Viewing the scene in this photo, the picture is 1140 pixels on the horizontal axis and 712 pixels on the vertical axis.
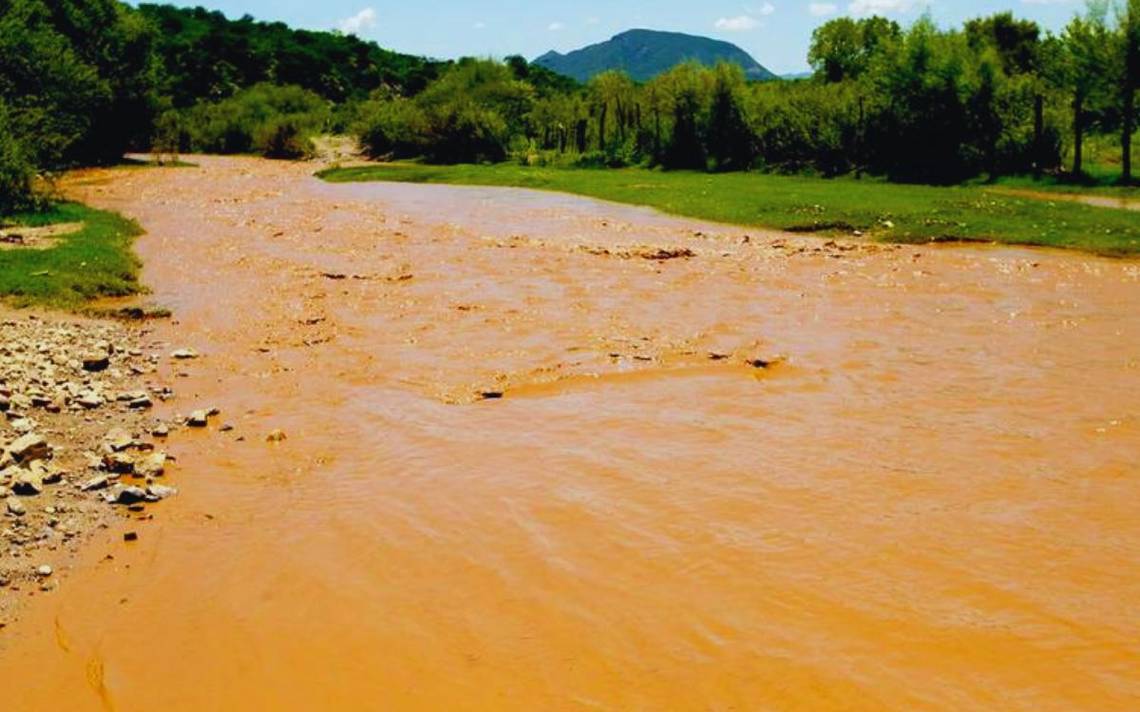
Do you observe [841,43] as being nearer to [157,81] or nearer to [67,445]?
[157,81]

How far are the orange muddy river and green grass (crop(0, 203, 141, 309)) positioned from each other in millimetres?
1715

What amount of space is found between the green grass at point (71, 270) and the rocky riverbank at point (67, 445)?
2929 millimetres

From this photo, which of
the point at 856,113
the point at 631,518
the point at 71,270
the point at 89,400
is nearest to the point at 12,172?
the point at 71,270

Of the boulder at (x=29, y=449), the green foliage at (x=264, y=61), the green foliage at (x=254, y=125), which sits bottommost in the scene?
the boulder at (x=29, y=449)

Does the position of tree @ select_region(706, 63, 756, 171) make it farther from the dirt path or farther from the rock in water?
the rock in water

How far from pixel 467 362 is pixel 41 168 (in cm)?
2187

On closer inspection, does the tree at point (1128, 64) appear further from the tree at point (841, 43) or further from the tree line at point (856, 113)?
the tree at point (841, 43)

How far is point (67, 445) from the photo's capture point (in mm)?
8648

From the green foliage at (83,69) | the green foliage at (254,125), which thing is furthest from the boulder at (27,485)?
the green foliage at (254,125)

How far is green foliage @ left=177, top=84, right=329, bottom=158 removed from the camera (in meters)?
69.8

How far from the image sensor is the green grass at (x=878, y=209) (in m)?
23.0

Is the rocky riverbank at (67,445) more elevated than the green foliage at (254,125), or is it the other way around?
the green foliage at (254,125)

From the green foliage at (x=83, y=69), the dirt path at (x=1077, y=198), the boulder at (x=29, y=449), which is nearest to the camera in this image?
the boulder at (x=29, y=449)

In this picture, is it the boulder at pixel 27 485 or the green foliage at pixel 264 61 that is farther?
the green foliage at pixel 264 61
